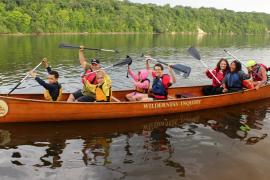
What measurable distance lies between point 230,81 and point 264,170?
513 cm

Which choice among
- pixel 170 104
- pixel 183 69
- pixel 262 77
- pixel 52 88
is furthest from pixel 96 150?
pixel 262 77

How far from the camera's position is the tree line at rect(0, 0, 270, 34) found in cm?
6880

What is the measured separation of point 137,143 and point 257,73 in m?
6.44

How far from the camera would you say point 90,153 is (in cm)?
744

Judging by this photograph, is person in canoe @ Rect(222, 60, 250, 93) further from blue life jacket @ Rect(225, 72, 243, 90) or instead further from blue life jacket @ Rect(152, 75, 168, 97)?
blue life jacket @ Rect(152, 75, 168, 97)

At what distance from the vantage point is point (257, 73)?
40.5 ft

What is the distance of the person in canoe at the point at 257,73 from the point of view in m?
12.0

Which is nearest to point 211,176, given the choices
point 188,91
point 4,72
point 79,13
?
point 188,91

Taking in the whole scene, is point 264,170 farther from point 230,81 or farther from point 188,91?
point 188,91

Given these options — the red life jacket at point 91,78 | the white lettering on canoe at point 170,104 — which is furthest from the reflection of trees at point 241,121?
the red life jacket at point 91,78

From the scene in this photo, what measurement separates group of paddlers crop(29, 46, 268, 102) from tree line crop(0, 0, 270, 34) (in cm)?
5620

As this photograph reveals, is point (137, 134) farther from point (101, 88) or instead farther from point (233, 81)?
point (233, 81)

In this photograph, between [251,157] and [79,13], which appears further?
[79,13]

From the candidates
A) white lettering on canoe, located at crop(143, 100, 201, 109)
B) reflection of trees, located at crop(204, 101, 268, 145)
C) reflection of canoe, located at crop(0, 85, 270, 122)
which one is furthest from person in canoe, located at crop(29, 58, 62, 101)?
reflection of trees, located at crop(204, 101, 268, 145)
